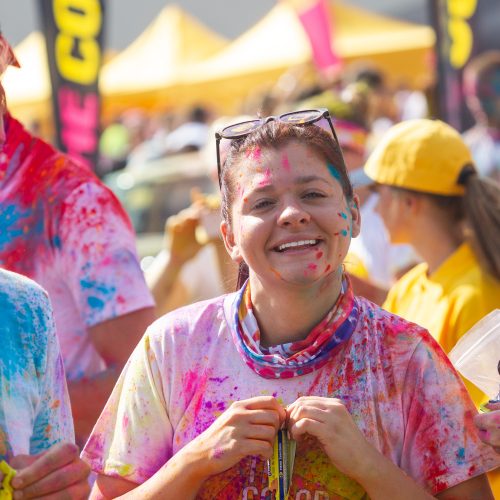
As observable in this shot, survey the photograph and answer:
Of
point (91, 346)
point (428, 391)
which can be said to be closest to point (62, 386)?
point (428, 391)

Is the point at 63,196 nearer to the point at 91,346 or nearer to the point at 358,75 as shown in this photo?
the point at 91,346

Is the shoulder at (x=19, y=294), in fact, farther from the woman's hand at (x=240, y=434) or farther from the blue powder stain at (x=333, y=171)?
the blue powder stain at (x=333, y=171)

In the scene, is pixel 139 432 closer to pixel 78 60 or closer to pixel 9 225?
pixel 9 225

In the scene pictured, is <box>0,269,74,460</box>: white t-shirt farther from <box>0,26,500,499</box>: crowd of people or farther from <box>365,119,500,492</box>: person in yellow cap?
<box>365,119,500,492</box>: person in yellow cap

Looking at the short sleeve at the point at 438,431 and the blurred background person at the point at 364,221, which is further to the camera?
the blurred background person at the point at 364,221

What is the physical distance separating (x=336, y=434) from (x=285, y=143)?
0.71 meters

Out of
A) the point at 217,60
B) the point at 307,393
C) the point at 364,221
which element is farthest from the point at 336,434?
the point at 217,60

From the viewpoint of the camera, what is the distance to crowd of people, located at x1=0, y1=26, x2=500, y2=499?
2.29 metres

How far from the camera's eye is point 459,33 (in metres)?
9.67

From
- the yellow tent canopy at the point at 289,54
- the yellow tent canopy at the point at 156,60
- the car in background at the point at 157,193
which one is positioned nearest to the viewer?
the car in background at the point at 157,193

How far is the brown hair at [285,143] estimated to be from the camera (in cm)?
264

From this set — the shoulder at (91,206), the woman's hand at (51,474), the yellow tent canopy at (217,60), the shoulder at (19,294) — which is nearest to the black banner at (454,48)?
the shoulder at (91,206)

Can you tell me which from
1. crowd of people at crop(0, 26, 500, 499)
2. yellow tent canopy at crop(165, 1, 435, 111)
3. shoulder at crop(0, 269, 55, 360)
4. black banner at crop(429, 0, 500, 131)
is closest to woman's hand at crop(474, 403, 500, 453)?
crowd of people at crop(0, 26, 500, 499)

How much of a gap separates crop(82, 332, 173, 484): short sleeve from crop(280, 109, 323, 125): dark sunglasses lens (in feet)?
2.04
